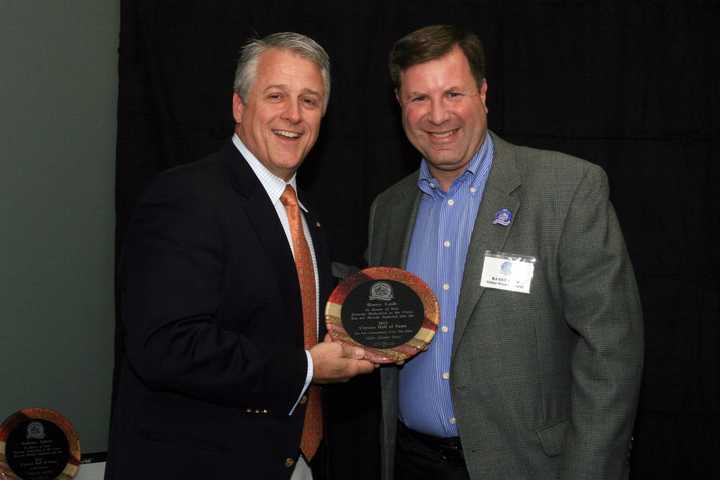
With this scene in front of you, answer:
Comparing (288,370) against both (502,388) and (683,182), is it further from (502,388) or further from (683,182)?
(683,182)

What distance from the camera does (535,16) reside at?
144 inches

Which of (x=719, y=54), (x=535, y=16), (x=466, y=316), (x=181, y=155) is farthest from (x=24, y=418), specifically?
(x=719, y=54)

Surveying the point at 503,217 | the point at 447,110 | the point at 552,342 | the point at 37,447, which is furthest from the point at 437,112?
the point at 37,447

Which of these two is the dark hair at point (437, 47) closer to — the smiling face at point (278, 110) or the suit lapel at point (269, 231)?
the smiling face at point (278, 110)

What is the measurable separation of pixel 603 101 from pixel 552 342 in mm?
1883

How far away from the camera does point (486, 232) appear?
7.82 feet

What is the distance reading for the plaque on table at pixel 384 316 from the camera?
7.82 feet

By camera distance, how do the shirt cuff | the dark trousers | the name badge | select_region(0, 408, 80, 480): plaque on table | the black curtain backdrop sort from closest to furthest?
the shirt cuff
the name badge
the dark trousers
select_region(0, 408, 80, 480): plaque on table
the black curtain backdrop

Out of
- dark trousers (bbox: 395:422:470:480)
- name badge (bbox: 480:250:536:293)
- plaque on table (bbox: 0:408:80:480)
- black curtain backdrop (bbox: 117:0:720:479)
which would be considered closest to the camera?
name badge (bbox: 480:250:536:293)

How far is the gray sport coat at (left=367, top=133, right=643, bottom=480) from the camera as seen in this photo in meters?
2.22

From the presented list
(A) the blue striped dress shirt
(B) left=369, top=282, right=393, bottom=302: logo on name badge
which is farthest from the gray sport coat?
(B) left=369, top=282, right=393, bottom=302: logo on name badge

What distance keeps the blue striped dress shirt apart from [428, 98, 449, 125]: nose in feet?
0.68

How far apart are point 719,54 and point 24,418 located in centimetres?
395

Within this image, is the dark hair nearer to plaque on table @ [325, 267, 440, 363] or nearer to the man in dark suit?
the man in dark suit
